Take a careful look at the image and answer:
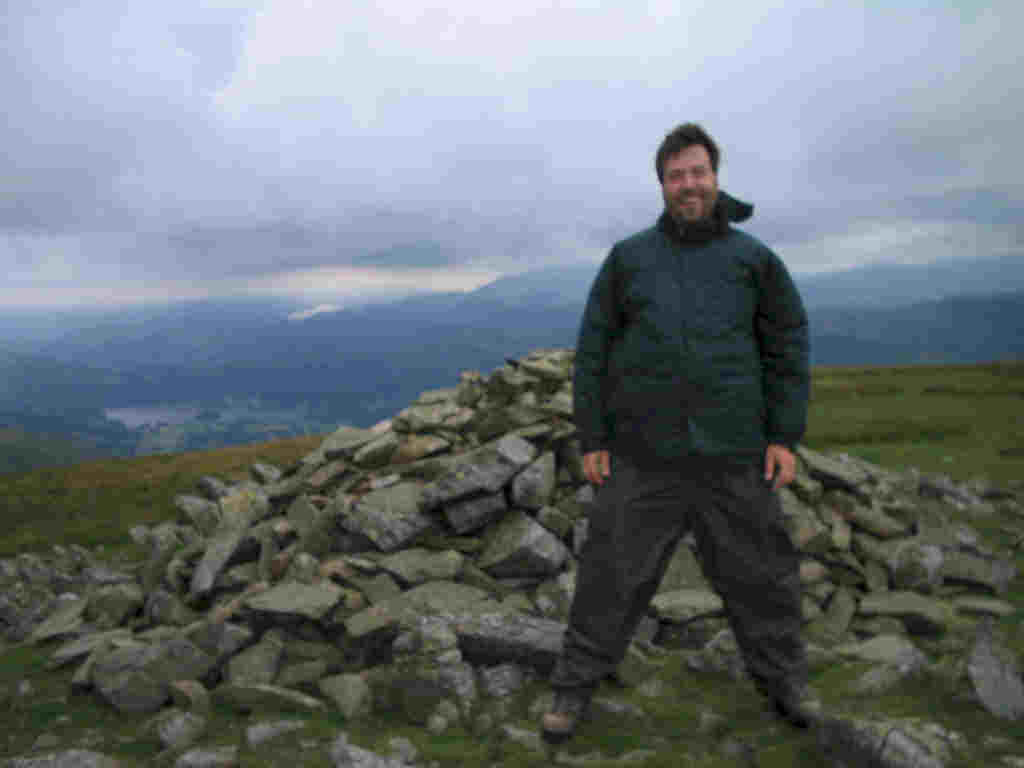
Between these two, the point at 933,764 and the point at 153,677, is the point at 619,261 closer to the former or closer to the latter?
the point at 933,764

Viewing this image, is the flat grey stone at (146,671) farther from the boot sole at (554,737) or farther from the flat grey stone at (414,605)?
the boot sole at (554,737)

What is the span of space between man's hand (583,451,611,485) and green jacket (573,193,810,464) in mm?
111

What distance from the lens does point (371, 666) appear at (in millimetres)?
7992

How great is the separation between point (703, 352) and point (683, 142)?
180cm

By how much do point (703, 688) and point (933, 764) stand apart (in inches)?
104

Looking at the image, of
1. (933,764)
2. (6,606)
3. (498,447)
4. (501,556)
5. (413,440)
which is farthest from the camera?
(6,606)

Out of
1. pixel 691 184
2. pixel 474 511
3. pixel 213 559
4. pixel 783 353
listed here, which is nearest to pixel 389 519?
pixel 474 511

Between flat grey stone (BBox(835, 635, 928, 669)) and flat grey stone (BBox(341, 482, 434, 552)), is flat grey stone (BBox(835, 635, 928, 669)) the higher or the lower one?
the lower one

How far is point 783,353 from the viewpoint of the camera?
5621 millimetres

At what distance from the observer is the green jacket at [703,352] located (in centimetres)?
550

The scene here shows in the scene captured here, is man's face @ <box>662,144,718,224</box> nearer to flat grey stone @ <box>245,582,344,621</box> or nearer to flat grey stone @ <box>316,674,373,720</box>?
flat grey stone @ <box>316,674,373,720</box>

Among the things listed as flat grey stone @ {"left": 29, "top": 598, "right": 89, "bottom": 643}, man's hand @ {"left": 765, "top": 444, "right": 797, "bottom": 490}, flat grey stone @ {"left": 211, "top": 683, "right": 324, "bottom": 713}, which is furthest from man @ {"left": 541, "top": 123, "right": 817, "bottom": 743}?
flat grey stone @ {"left": 29, "top": 598, "right": 89, "bottom": 643}

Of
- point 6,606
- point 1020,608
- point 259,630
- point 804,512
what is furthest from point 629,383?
point 6,606

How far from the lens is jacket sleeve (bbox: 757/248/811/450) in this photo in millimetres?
5578
